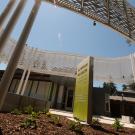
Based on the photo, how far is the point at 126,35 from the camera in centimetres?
1352

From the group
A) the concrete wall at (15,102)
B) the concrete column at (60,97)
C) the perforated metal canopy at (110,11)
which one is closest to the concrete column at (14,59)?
the perforated metal canopy at (110,11)

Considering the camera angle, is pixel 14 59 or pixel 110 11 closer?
pixel 14 59

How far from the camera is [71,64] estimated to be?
99.9 ft

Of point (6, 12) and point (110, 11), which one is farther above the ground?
point (110, 11)

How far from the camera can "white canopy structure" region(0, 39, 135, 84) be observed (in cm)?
2925

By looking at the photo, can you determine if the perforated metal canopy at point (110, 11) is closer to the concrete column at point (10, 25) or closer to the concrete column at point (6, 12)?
the concrete column at point (6, 12)

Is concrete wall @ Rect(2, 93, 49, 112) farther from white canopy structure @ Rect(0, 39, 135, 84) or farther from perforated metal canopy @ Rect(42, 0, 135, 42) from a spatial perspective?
white canopy structure @ Rect(0, 39, 135, 84)

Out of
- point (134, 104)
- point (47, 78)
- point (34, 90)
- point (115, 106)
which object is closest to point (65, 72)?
point (47, 78)

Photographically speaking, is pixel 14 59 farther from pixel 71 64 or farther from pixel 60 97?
pixel 60 97

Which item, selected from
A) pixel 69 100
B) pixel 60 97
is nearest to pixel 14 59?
pixel 60 97

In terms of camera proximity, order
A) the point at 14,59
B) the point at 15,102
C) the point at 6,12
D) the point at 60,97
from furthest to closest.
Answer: the point at 60,97 → the point at 15,102 → the point at 6,12 → the point at 14,59

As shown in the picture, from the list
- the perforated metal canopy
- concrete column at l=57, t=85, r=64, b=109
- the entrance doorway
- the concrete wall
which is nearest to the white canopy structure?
concrete column at l=57, t=85, r=64, b=109

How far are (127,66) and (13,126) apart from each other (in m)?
26.8

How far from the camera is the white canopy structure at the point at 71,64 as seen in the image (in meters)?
29.2
